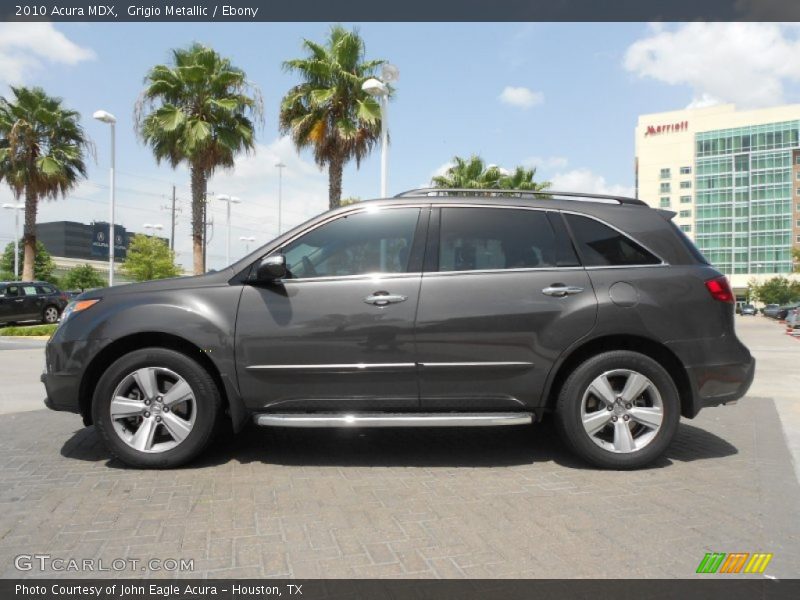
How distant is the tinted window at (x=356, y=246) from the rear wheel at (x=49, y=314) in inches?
876

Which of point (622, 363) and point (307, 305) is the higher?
point (307, 305)

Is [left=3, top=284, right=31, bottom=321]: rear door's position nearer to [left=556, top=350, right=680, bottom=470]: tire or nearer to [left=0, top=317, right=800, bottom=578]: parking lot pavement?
[left=0, top=317, right=800, bottom=578]: parking lot pavement

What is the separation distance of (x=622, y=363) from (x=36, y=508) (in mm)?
3695

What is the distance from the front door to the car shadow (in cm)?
57

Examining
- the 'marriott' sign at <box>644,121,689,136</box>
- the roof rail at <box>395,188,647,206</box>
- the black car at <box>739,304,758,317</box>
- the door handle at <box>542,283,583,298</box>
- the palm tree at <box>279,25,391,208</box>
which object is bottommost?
the black car at <box>739,304,758,317</box>

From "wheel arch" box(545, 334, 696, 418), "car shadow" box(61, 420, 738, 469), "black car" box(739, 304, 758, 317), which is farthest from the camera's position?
"black car" box(739, 304, 758, 317)

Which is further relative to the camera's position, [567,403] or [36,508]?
[567,403]

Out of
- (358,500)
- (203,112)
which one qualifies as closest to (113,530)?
(358,500)

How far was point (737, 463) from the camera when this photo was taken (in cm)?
461

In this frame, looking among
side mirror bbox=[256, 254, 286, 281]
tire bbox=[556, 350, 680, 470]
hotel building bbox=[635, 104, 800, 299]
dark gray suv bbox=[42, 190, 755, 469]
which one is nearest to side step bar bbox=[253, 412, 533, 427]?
Result: dark gray suv bbox=[42, 190, 755, 469]

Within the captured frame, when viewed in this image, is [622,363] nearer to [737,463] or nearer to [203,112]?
[737,463]

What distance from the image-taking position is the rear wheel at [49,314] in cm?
2320

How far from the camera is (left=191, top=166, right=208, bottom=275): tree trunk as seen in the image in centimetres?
2222
